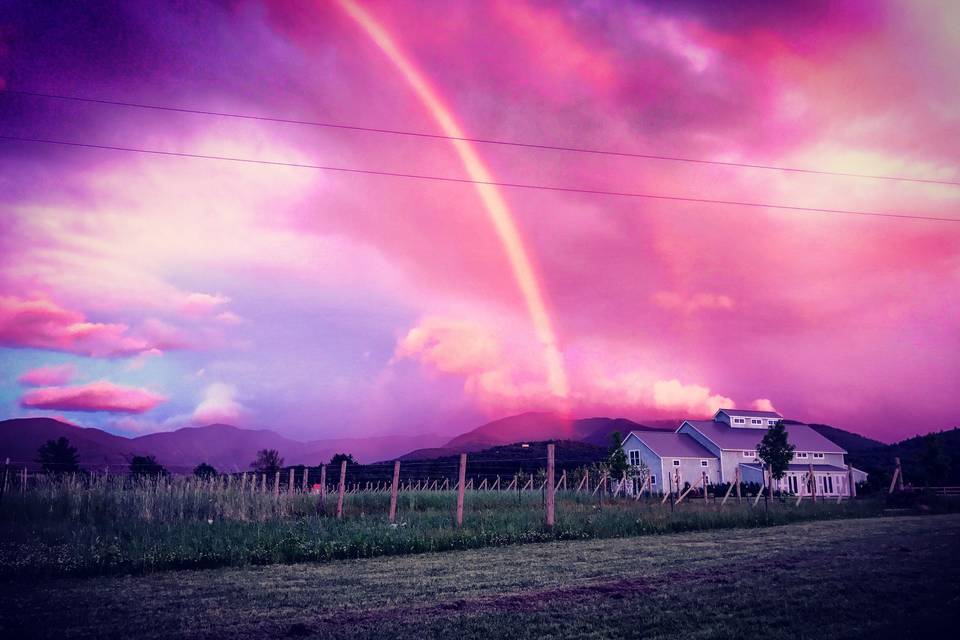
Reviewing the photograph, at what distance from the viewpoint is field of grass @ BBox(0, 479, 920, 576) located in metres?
11.1

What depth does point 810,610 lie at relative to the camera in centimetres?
624

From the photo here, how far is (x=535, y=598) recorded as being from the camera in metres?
7.20

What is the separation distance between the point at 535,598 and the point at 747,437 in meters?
56.6

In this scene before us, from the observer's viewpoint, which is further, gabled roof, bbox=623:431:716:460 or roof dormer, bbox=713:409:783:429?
roof dormer, bbox=713:409:783:429

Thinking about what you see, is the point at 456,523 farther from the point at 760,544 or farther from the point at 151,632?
the point at 151,632

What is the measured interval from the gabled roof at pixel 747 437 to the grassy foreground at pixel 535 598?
46679mm

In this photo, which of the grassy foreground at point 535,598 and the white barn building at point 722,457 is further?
the white barn building at point 722,457

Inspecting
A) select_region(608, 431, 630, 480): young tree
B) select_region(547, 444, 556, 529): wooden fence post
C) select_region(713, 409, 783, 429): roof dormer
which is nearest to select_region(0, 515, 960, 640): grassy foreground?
select_region(547, 444, 556, 529): wooden fence post

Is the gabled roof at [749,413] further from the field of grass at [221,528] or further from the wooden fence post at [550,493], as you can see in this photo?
the wooden fence post at [550,493]

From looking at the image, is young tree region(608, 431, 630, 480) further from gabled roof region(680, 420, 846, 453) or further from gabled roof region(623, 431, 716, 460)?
gabled roof region(680, 420, 846, 453)

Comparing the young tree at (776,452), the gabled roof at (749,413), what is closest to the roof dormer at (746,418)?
the gabled roof at (749,413)

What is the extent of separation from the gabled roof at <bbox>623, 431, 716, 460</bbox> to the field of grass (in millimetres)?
29821

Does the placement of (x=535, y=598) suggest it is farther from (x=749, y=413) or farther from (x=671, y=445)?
(x=749, y=413)

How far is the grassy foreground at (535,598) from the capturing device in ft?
19.1
